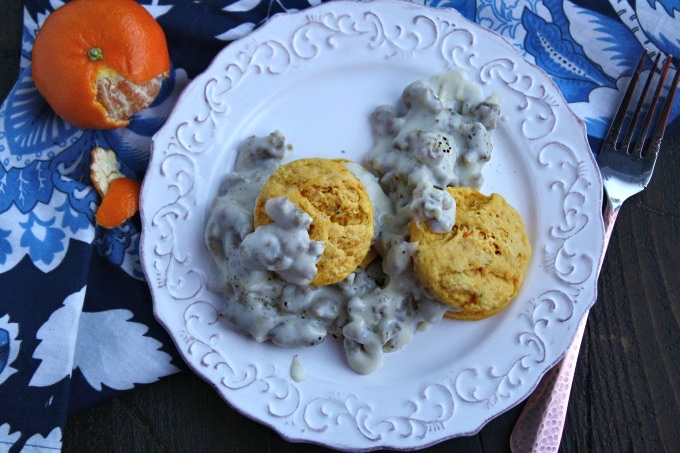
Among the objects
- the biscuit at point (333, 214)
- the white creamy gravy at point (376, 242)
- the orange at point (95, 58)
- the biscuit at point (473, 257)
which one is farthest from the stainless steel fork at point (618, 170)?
the orange at point (95, 58)

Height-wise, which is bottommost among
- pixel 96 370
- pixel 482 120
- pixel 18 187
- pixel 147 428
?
pixel 147 428

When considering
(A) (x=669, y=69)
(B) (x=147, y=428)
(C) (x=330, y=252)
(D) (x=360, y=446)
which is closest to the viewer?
(C) (x=330, y=252)

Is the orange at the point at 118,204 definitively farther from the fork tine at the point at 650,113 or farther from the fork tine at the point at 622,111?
the fork tine at the point at 650,113

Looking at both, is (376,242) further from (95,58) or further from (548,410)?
(95,58)

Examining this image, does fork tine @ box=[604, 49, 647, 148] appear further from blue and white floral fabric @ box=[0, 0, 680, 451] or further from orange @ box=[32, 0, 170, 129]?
orange @ box=[32, 0, 170, 129]

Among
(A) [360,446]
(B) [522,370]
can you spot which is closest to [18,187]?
(A) [360,446]

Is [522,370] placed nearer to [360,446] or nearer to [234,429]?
[360,446]

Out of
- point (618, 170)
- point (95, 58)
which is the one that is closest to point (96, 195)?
point (95, 58)
